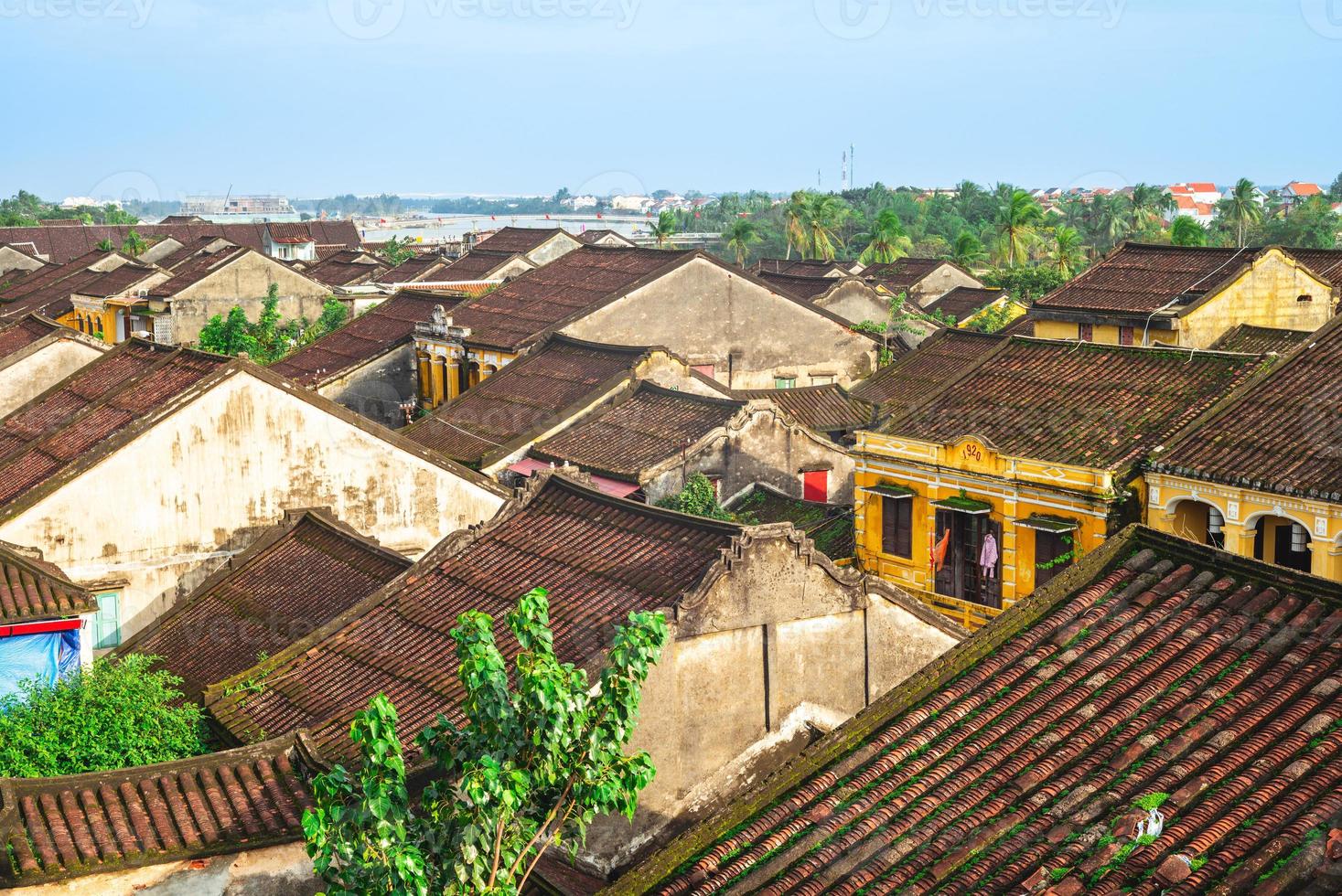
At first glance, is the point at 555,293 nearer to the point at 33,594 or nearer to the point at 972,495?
the point at 972,495

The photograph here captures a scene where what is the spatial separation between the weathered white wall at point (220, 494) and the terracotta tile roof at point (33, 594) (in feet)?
7.46

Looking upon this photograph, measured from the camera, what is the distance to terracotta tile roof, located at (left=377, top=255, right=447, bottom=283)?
7575 centimetres

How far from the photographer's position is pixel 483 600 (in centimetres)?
1983

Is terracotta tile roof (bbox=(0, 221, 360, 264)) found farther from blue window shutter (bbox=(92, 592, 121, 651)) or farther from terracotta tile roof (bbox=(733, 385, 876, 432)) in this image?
blue window shutter (bbox=(92, 592, 121, 651))

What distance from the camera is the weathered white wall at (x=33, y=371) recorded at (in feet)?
111

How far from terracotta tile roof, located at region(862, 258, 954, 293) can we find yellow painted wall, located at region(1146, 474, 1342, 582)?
5613 centimetres

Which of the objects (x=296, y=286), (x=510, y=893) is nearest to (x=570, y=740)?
(x=510, y=893)

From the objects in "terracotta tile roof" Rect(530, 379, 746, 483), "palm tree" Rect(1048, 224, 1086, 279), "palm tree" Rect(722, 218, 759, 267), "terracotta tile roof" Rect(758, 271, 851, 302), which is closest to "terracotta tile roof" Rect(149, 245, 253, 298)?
"terracotta tile roof" Rect(758, 271, 851, 302)

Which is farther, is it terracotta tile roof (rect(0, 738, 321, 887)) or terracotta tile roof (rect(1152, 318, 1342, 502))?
terracotta tile roof (rect(1152, 318, 1342, 502))

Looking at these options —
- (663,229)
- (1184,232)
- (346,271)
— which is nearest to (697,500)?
(346,271)

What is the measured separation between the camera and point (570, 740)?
11.0m

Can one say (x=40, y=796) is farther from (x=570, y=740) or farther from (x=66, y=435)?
(x=66, y=435)

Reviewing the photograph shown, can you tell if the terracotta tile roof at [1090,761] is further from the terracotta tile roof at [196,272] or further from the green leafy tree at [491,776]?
the terracotta tile roof at [196,272]

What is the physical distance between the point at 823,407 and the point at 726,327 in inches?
296
